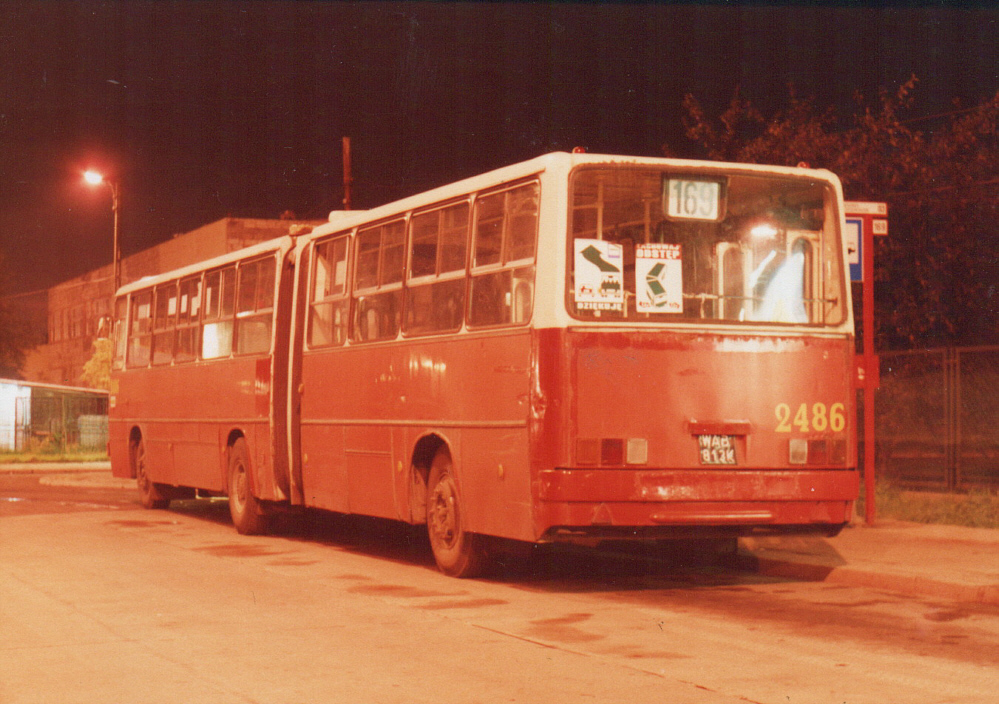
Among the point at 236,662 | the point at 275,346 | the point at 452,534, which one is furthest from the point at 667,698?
the point at 275,346

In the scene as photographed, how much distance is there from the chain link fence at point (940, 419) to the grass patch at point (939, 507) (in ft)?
2.29

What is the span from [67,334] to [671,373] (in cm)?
8298

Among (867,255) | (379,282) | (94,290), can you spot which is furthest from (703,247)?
(94,290)

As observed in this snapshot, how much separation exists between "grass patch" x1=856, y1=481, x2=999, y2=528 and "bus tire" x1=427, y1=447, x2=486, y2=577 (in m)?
6.48

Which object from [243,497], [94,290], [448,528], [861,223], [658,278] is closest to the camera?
[658,278]

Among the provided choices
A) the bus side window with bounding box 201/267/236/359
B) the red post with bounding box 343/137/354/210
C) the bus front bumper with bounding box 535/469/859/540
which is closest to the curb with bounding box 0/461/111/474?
the red post with bounding box 343/137/354/210

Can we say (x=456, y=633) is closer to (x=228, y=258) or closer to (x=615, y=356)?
(x=615, y=356)

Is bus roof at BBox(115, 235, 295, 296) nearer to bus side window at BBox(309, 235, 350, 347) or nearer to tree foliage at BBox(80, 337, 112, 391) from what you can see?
bus side window at BBox(309, 235, 350, 347)

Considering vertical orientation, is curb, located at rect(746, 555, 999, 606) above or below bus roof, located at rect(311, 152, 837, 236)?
below

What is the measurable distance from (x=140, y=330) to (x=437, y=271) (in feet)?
33.8

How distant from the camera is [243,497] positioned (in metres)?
17.2

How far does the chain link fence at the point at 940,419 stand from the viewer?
20.9 metres

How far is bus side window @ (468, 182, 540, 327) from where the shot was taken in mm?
11381

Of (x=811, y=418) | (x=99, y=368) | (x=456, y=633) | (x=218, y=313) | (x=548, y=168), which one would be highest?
(x=99, y=368)
